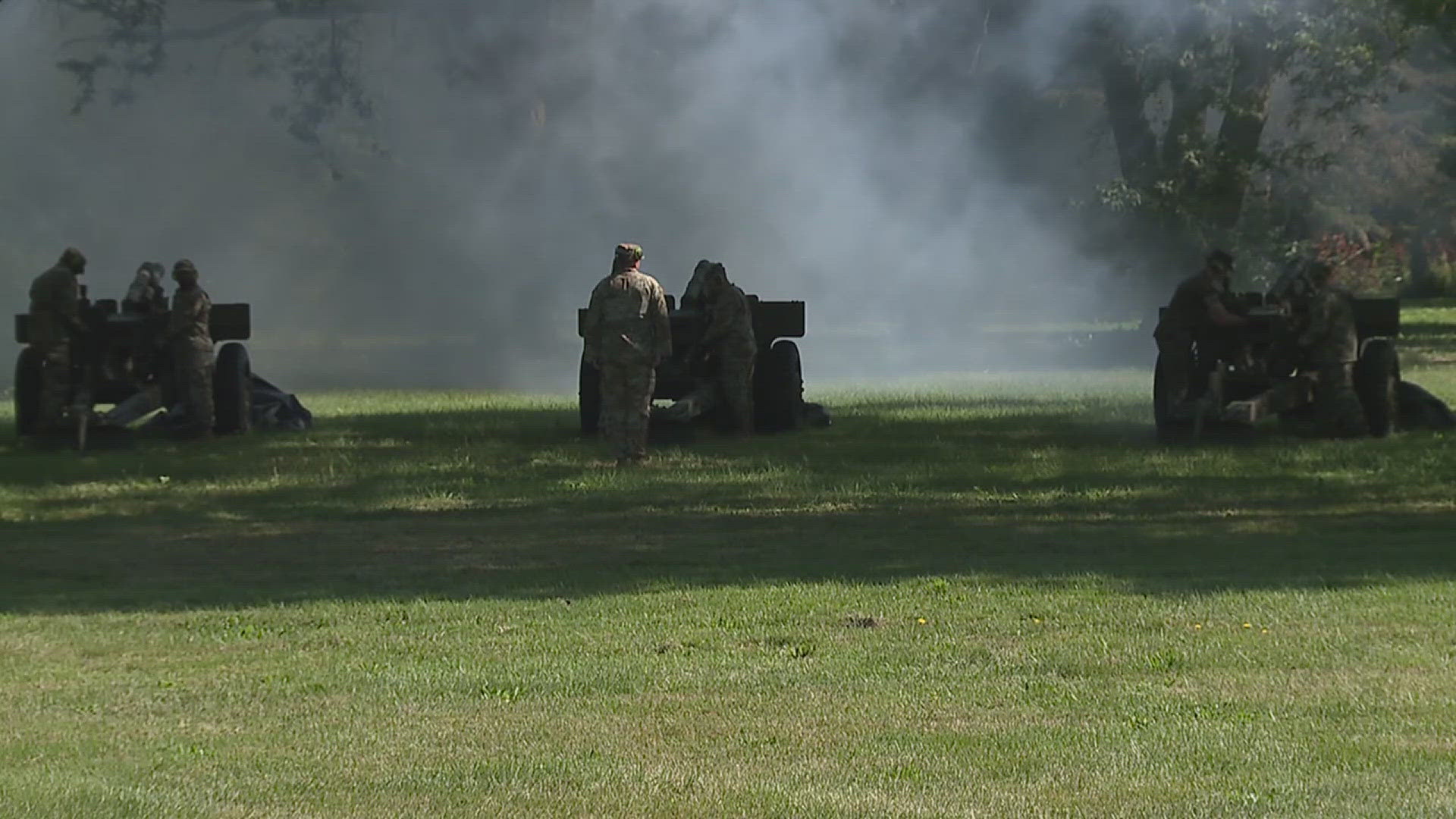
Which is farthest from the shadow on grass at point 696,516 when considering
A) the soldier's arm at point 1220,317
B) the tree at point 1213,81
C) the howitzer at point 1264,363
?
the tree at point 1213,81

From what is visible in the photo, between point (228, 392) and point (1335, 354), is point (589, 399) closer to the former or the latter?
point (228, 392)

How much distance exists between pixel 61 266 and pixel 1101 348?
18010 mm

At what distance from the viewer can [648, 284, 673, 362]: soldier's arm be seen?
16.4 m

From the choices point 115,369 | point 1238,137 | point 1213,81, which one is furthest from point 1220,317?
point 1238,137

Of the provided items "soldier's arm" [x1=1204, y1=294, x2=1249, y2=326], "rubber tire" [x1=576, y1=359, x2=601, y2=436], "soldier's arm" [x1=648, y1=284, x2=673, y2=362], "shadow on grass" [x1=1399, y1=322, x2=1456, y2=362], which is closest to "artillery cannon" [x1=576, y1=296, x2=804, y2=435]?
"rubber tire" [x1=576, y1=359, x2=601, y2=436]

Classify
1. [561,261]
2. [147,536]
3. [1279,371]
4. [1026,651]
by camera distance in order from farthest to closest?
[561,261], [1279,371], [147,536], [1026,651]

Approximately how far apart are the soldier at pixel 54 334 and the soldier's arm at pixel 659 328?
5204 millimetres

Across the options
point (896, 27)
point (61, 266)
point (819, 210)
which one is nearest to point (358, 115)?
point (819, 210)

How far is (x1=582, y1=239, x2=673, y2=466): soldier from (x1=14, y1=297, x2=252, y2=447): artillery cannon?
3.98m

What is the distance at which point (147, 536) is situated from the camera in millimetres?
13297

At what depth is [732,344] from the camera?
18234 mm

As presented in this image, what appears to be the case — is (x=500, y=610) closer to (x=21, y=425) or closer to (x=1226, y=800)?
(x=1226, y=800)

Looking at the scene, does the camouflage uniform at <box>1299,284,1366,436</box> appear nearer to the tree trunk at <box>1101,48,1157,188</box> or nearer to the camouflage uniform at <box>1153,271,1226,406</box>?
the camouflage uniform at <box>1153,271,1226,406</box>

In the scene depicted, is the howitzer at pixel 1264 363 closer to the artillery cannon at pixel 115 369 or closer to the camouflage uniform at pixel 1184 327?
the camouflage uniform at pixel 1184 327
